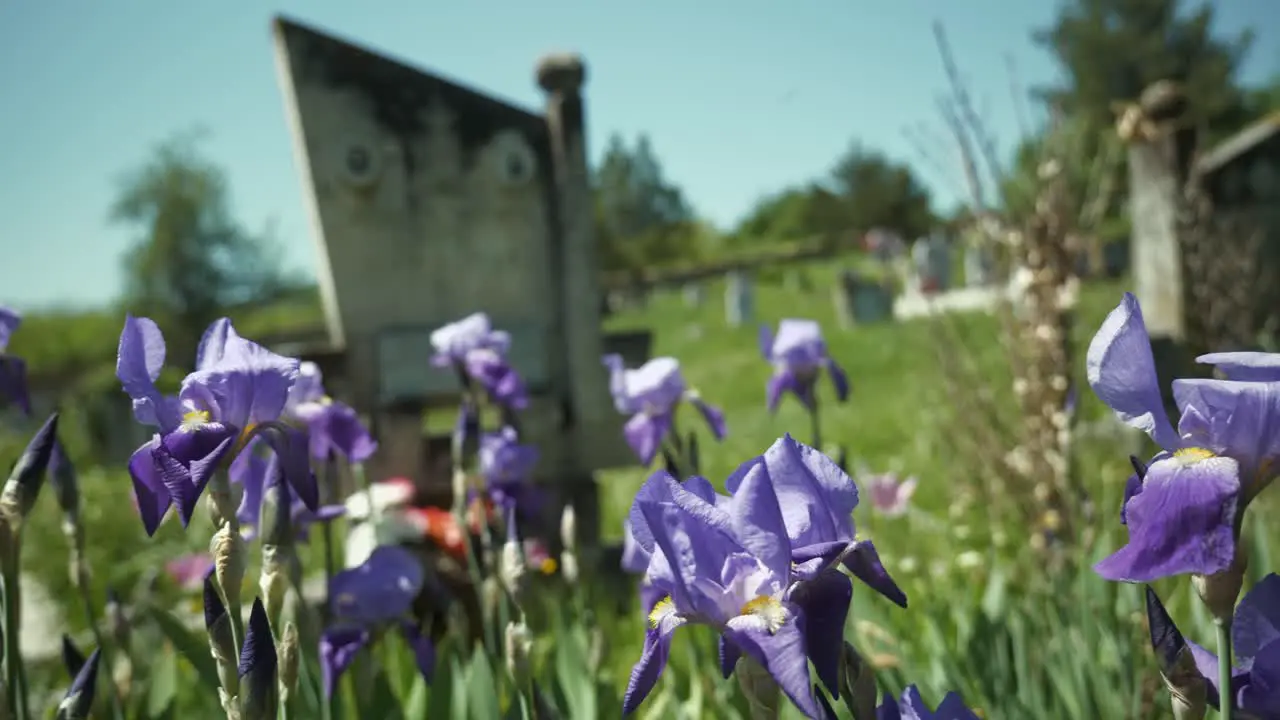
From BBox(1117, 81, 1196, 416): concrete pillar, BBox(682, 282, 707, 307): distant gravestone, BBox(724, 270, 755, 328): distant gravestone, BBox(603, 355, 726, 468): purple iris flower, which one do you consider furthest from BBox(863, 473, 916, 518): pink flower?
BBox(682, 282, 707, 307): distant gravestone

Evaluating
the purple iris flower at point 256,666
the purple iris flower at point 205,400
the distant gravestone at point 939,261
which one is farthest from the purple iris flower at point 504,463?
the distant gravestone at point 939,261

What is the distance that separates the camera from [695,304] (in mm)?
22672

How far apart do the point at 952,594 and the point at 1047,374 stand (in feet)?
2.85

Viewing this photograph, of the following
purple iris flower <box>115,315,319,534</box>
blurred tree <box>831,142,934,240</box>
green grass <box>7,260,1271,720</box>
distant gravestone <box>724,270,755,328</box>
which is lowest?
green grass <box>7,260,1271,720</box>

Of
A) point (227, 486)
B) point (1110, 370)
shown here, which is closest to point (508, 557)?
point (227, 486)

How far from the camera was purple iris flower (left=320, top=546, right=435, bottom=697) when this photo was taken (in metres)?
1.85

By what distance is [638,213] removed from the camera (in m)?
62.4

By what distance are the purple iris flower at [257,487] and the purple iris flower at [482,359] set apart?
0.74m

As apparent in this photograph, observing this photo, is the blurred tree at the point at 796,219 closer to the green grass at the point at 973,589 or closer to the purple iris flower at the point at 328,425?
the green grass at the point at 973,589

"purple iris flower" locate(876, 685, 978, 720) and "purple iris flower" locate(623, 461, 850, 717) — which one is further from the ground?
"purple iris flower" locate(623, 461, 850, 717)

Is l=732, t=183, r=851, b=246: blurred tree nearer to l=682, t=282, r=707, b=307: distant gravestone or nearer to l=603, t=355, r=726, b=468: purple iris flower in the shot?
l=682, t=282, r=707, b=307: distant gravestone

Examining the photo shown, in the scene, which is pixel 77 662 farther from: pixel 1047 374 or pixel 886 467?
pixel 886 467

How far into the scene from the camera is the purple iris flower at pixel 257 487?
4.58 feet

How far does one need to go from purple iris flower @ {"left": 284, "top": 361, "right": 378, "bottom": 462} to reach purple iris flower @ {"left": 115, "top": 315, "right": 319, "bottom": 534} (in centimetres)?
66
